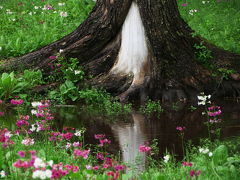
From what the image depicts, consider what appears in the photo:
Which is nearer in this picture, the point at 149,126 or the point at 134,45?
the point at 149,126

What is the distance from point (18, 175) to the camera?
13.3 ft

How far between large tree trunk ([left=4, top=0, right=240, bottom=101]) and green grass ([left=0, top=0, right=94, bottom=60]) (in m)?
2.05

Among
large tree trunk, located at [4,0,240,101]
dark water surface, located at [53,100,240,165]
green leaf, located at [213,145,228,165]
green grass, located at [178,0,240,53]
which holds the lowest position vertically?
green leaf, located at [213,145,228,165]

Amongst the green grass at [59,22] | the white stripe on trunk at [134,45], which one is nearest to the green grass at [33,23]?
the green grass at [59,22]

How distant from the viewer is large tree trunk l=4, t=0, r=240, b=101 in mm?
8438

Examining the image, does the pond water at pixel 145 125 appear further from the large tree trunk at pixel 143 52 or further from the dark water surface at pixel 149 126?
the large tree trunk at pixel 143 52

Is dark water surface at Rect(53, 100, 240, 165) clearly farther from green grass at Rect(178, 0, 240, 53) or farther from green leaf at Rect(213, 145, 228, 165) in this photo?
green grass at Rect(178, 0, 240, 53)

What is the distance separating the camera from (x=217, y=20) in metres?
13.6

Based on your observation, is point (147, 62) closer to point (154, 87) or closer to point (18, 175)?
point (154, 87)

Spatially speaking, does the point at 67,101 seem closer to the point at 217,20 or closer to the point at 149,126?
the point at 149,126

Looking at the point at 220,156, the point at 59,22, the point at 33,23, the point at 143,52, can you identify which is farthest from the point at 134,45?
the point at 33,23

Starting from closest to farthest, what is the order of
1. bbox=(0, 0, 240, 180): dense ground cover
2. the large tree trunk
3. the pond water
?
bbox=(0, 0, 240, 180): dense ground cover, the pond water, the large tree trunk

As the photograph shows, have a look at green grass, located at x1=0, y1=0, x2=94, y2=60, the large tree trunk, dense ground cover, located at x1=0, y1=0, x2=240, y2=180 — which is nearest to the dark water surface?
dense ground cover, located at x1=0, y1=0, x2=240, y2=180

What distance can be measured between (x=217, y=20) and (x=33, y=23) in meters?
4.89
